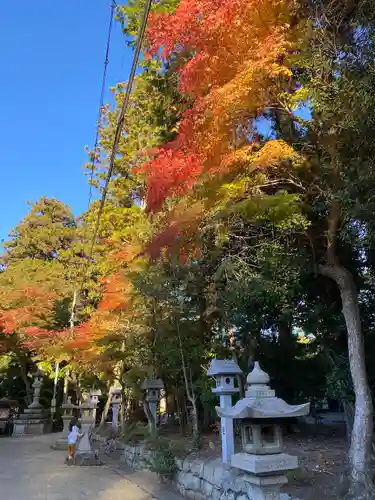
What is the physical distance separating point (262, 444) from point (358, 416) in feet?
5.80

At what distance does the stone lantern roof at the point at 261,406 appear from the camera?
474cm

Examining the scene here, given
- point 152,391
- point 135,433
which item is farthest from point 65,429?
point 152,391

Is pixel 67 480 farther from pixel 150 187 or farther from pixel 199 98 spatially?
pixel 199 98

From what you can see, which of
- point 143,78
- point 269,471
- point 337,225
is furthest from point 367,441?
point 143,78

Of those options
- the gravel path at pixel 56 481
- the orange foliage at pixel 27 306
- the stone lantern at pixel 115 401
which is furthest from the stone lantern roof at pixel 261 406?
the orange foliage at pixel 27 306

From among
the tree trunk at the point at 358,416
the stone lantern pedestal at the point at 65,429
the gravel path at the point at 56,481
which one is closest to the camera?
the tree trunk at the point at 358,416

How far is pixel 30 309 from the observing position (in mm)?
20969

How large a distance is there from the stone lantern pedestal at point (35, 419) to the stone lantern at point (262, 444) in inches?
820

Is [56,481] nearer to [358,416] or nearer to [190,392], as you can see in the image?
[190,392]

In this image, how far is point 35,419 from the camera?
74.8ft

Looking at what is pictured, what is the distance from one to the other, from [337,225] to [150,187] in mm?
4436

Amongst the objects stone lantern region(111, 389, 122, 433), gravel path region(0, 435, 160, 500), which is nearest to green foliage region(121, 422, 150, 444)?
gravel path region(0, 435, 160, 500)

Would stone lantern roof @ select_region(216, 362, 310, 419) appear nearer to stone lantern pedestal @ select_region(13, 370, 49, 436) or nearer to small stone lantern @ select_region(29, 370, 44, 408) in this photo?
stone lantern pedestal @ select_region(13, 370, 49, 436)

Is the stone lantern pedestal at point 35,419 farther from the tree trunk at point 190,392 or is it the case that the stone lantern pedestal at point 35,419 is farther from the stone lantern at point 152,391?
the tree trunk at point 190,392
